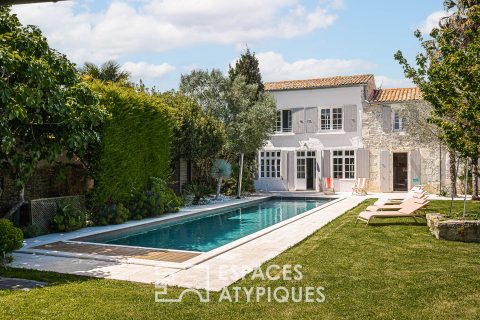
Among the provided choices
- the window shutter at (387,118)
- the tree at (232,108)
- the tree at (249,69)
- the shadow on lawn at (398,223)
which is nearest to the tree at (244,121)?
the tree at (232,108)

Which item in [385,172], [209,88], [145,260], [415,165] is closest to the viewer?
[145,260]

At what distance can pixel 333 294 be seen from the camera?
5.74 m

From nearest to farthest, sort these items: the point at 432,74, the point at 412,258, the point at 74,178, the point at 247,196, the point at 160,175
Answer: the point at 412,258, the point at 432,74, the point at 74,178, the point at 160,175, the point at 247,196

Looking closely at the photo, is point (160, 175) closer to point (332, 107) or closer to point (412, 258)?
point (412, 258)

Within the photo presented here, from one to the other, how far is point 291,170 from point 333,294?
20843 mm

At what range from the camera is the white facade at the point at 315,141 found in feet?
82.8

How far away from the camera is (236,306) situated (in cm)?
532

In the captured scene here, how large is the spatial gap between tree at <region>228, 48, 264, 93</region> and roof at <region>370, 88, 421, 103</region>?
257 inches

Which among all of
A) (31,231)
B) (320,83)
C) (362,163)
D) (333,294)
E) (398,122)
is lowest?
(333,294)

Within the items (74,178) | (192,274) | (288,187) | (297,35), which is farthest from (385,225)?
(288,187)

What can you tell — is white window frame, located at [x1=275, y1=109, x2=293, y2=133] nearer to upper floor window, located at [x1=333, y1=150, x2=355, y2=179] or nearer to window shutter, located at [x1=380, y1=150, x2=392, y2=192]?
upper floor window, located at [x1=333, y1=150, x2=355, y2=179]

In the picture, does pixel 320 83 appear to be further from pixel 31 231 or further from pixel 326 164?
pixel 31 231

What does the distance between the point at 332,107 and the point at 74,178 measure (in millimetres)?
16472

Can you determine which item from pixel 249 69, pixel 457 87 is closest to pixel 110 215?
pixel 457 87
